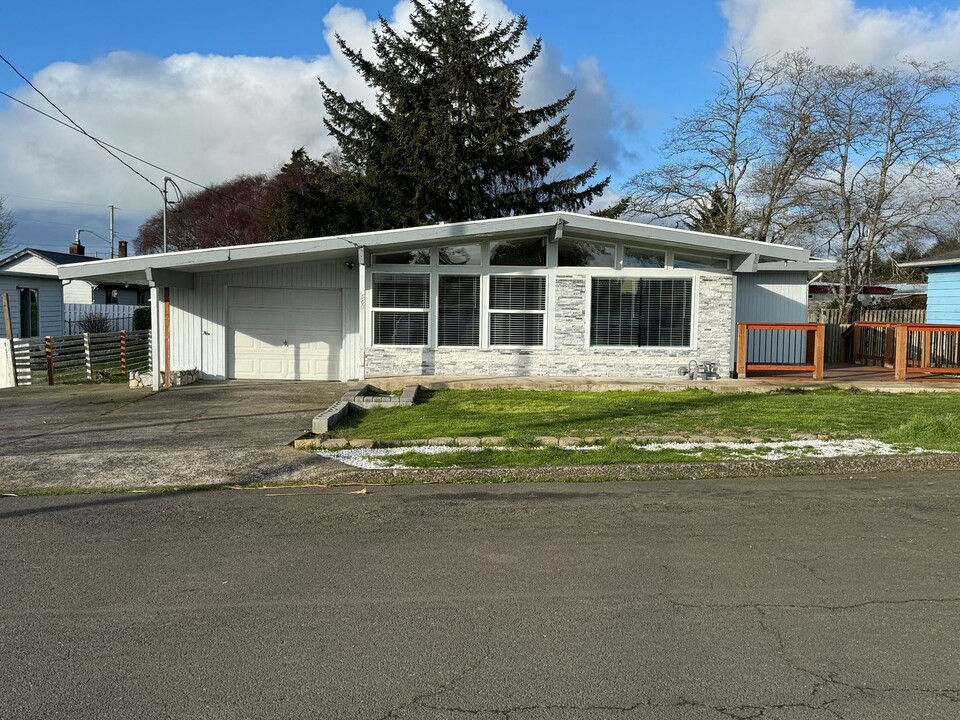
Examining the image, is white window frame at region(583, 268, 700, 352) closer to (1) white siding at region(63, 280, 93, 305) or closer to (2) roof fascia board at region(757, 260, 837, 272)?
(2) roof fascia board at region(757, 260, 837, 272)

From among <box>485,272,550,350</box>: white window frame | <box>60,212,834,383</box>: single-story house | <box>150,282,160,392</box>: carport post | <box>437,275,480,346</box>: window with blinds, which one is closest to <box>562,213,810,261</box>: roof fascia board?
<box>60,212,834,383</box>: single-story house

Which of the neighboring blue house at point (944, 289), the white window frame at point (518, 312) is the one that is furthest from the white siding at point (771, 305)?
the white window frame at point (518, 312)

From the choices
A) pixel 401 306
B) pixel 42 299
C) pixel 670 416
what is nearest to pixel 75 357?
pixel 42 299

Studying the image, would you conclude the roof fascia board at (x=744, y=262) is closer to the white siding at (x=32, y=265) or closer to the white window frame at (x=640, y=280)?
the white window frame at (x=640, y=280)

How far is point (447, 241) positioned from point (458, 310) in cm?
145

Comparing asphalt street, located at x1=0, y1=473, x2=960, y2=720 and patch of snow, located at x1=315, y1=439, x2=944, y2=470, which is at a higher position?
patch of snow, located at x1=315, y1=439, x2=944, y2=470

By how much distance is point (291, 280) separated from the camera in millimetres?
18312

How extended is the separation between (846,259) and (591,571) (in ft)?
95.4

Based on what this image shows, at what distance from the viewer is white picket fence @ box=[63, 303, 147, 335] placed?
35156 mm

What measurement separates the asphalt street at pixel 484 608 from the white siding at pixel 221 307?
11.0 m

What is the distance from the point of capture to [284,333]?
1845 centimetres

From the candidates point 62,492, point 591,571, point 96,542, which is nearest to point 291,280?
point 62,492

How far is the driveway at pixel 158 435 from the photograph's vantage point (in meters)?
8.69

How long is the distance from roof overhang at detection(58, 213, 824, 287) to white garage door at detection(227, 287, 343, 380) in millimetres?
1885
